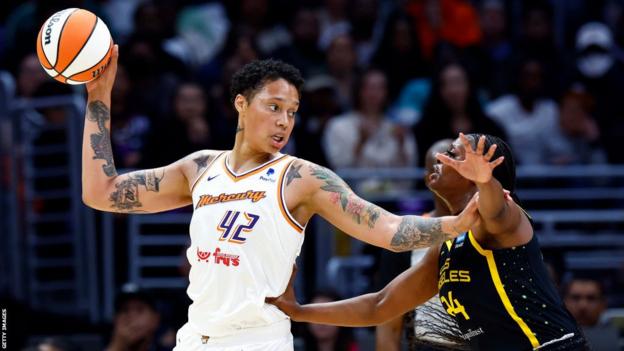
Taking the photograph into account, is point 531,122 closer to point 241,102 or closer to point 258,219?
point 241,102

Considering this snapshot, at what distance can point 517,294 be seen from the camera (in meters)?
5.92

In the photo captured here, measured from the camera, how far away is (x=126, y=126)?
38.8 feet

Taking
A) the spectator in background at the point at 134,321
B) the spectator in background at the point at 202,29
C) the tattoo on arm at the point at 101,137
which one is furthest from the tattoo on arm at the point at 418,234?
the spectator in background at the point at 202,29

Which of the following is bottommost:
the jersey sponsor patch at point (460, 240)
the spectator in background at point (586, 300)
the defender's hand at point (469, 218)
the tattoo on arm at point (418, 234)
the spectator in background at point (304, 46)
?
the spectator in background at point (586, 300)

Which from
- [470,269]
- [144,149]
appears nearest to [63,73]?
[470,269]

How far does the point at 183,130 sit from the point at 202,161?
5141 mm

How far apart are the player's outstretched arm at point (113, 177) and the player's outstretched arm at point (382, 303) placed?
0.87m

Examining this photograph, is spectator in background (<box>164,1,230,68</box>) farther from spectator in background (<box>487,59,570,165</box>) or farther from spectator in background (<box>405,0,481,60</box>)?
spectator in background (<box>487,59,570,165</box>)

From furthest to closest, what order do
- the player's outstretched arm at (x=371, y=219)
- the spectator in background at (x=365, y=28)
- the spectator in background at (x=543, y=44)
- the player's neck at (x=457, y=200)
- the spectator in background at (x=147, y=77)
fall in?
the spectator in background at (x=365, y=28), the spectator in background at (x=543, y=44), the spectator in background at (x=147, y=77), the player's neck at (x=457, y=200), the player's outstretched arm at (x=371, y=219)

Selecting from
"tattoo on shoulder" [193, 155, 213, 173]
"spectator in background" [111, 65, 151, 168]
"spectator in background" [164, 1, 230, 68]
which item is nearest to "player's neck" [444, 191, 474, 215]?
"tattoo on shoulder" [193, 155, 213, 173]

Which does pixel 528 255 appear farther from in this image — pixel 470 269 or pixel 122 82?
pixel 122 82

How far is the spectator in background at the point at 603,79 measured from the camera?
12383 mm

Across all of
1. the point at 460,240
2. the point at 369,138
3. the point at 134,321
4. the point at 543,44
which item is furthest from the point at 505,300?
the point at 543,44

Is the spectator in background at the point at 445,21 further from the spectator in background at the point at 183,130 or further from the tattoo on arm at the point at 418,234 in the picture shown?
the tattoo on arm at the point at 418,234
